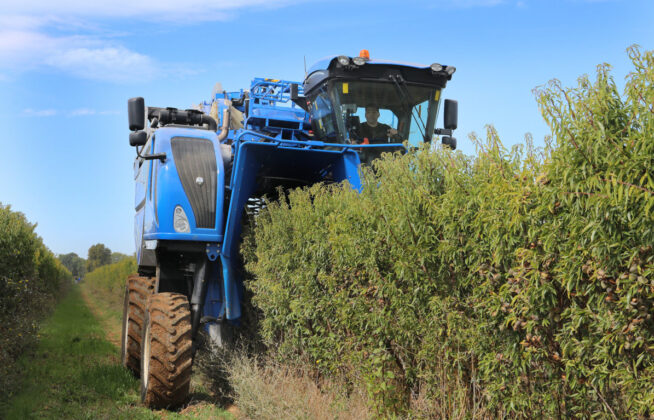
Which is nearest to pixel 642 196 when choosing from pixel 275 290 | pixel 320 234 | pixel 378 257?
pixel 378 257

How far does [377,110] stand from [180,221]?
274 centimetres

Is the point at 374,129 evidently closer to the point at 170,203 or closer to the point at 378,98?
the point at 378,98

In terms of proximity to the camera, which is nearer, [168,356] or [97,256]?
[168,356]

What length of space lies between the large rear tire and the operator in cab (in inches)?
118

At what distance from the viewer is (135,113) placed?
7.49m

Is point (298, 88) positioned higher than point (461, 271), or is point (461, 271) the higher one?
point (298, 88)

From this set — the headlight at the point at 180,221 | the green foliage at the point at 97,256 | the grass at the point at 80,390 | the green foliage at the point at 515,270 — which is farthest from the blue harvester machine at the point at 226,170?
the green foliage at the point at 97,256

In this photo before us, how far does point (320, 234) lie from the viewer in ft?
18.9

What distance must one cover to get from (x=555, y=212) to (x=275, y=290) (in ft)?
13.2

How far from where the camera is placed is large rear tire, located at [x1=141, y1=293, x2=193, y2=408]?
6574 millimetres

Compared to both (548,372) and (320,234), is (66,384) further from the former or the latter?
(548,372)

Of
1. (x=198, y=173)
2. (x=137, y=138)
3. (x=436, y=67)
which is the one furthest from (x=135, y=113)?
(x=436, y=67)

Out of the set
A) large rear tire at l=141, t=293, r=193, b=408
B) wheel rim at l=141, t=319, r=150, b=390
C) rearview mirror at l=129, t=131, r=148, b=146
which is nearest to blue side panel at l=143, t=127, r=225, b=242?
rearview mirror at l=129, t=131, r=148, b=146

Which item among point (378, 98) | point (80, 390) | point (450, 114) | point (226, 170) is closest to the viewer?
point (378, 98)
